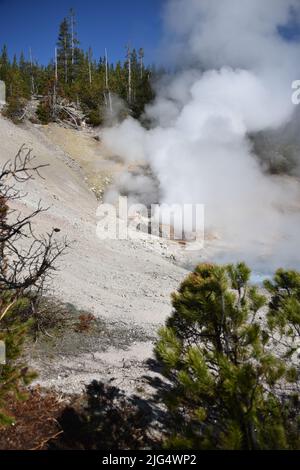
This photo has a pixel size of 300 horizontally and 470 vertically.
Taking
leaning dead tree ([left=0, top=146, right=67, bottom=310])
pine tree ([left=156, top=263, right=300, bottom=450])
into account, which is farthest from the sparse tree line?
pine tree ([left=156, top=263, right=300, bottom=450])

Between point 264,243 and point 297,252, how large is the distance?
2.25 meters

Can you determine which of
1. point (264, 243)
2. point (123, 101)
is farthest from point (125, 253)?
point (123, 101)

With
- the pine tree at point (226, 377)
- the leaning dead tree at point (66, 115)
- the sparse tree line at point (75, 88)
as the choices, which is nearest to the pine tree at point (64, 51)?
the sparse tree line at point (75, 88)

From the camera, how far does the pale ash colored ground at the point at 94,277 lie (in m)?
7.00

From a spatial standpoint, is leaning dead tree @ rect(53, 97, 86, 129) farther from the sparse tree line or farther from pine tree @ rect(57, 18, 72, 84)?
pine tree @ rect(57, 18, 72, 84)

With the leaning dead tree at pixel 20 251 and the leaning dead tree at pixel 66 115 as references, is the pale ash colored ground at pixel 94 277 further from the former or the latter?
the leaning dead tree at pixel 66 115

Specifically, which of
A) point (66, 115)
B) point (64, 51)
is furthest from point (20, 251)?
point (64, 51)

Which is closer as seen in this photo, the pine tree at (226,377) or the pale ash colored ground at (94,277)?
the pine tree at (226,377)

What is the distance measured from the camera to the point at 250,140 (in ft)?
98.5

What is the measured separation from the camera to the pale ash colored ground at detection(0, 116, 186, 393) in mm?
6996

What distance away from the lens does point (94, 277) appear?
12.5 m

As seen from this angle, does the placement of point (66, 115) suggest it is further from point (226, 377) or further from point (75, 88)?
point (226, 377)
